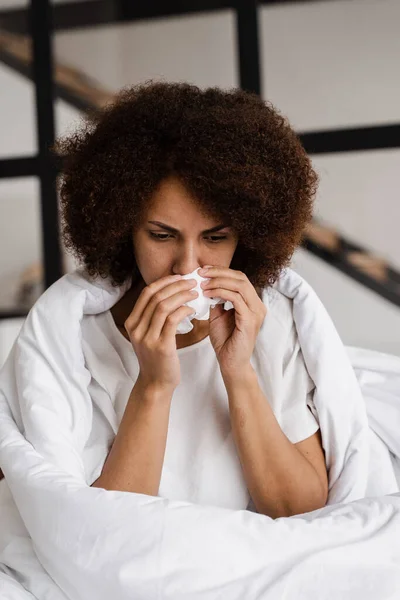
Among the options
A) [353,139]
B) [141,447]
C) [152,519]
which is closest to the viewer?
[152,519]

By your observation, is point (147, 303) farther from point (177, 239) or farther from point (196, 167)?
point (196, 167)

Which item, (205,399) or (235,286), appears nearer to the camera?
(235,286)

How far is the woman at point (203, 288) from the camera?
1483mm

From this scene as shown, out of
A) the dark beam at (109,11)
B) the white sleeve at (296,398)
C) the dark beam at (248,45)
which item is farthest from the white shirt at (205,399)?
the dark beam at (109,11)

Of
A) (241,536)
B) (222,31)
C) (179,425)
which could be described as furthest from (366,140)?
(241,536)

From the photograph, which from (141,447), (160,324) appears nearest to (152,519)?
(141,447)

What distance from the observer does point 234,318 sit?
1582 millimetres

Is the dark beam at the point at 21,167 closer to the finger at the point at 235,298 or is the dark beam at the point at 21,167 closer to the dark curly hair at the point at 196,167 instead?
the dark curly hair at the point at 196,167

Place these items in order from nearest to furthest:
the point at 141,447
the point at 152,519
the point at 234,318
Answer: the point at 152,519 < the point at 141,447 < the point at 234,318

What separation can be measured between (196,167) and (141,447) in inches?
21.5

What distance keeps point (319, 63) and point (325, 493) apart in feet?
7.75

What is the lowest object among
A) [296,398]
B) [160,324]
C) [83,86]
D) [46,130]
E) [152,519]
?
[152,519]

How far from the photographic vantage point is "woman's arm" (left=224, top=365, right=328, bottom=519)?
4.95 feet

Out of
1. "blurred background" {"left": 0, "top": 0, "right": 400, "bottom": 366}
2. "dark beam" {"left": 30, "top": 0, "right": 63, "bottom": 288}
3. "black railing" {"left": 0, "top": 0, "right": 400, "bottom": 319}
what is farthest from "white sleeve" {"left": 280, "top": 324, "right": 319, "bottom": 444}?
"dark beam" {"left": 30, "top": 0, "right": 63, "bottom": 288}
